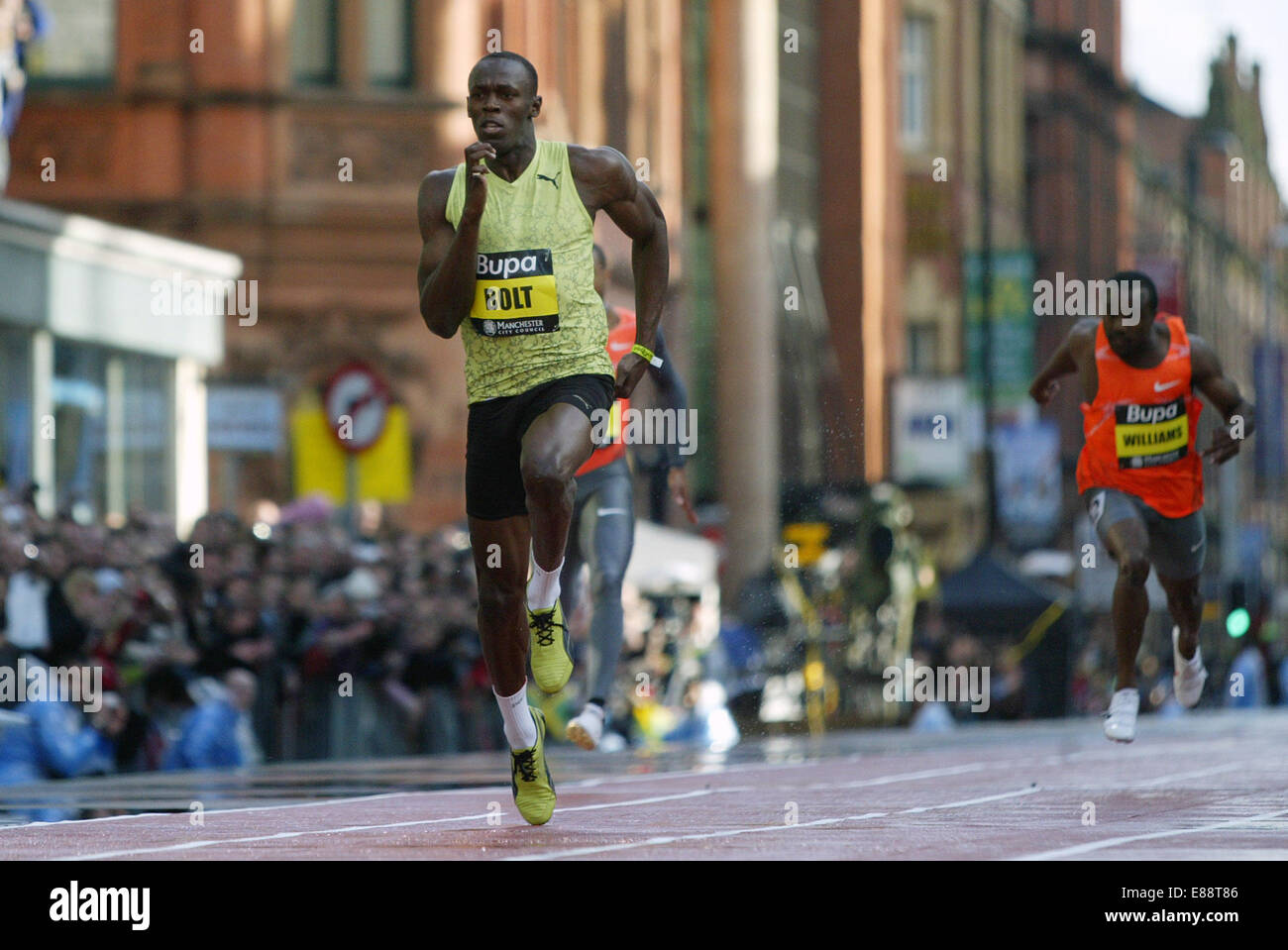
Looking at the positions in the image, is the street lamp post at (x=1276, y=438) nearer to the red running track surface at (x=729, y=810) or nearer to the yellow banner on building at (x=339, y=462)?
the yellow banner on building at (x=339, y=462)

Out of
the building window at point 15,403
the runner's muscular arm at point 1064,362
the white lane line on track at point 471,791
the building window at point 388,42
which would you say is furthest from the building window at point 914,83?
the runner's muscular arm at point 1064,362

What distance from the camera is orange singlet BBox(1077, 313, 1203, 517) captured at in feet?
42.8

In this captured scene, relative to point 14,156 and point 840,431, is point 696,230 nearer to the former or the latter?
point 14,156

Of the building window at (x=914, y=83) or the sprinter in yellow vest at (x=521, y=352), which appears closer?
the sprinter in yellow vest at (x=521, y=352)

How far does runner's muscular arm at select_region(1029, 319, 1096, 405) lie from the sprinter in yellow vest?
405 centimetres

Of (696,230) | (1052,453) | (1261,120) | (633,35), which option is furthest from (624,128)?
Answer: (1261,120)

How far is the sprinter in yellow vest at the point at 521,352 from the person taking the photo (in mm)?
9195

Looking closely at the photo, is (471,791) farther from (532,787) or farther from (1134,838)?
(1134,838)

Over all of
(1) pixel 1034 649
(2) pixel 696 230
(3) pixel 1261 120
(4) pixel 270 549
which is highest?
(3) pixel 1261 120

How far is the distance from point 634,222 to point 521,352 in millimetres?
716

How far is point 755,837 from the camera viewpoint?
28.2ft

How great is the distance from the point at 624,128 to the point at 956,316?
22.6 meters

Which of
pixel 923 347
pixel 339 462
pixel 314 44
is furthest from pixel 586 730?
pixel 923 347
